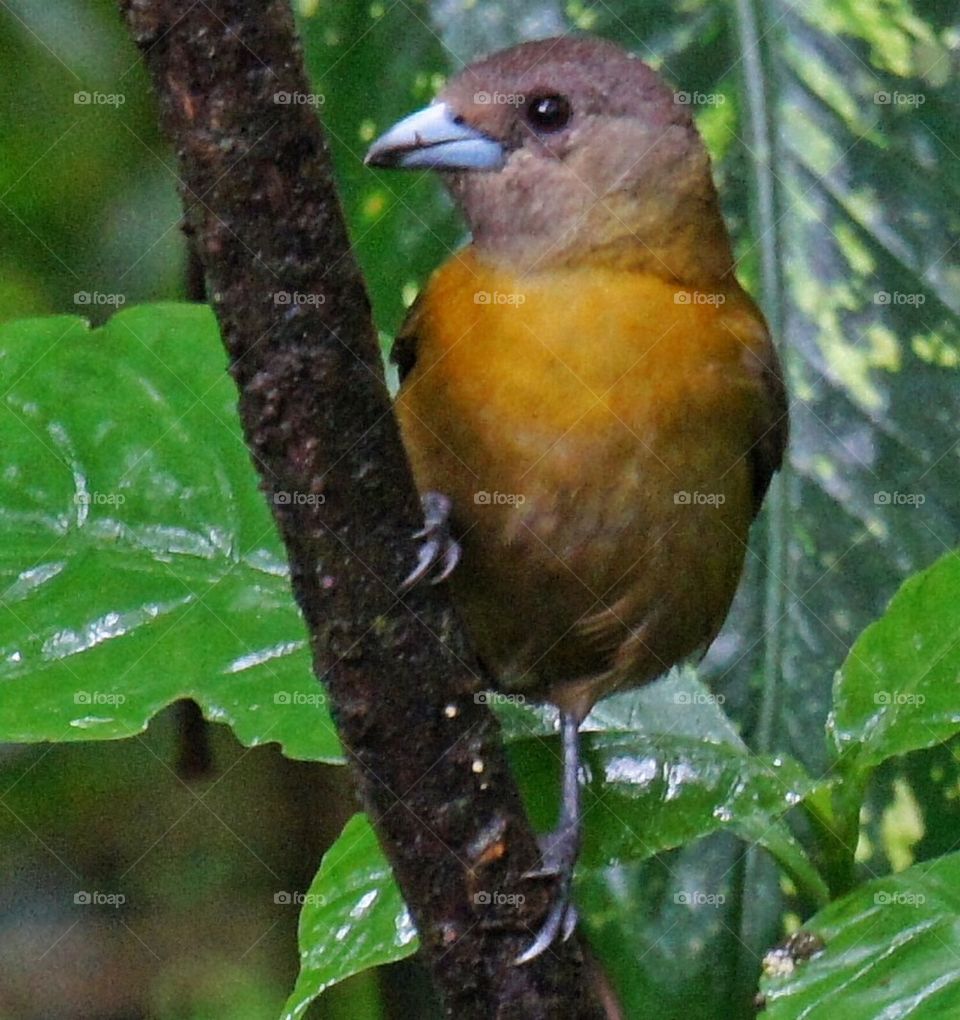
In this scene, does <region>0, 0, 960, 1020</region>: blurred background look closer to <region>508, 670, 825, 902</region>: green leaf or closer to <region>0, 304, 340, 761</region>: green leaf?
<region>0, 304, 340, 761</region>: green leaf

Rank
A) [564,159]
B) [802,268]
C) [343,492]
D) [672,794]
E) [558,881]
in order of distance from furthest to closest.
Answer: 1. [802,268]
2. [564,159]
3. [672,794]
4. [558,881]
5. [343,492]

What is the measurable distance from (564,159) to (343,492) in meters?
0.83

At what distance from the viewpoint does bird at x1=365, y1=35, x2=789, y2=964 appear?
1.81m

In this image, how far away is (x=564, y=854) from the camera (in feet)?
5.28

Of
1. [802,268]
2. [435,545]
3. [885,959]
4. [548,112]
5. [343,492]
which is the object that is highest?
[548,112]

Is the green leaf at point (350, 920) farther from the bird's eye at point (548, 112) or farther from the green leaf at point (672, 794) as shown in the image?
the bird's eye at point (548, 112)

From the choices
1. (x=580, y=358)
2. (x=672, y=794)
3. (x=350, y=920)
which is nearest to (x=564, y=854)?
(x=672, y=794)

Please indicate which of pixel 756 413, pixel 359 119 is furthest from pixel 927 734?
pixel 359 119

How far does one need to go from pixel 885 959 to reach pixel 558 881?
0.30 m

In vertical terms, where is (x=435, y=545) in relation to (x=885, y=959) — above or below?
above

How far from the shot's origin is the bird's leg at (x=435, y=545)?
1259 millimetres

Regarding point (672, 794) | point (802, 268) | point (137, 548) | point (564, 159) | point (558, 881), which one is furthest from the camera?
point (802, 268)

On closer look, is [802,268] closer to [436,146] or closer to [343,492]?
[436,146]

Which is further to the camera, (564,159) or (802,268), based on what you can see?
(802,268)
